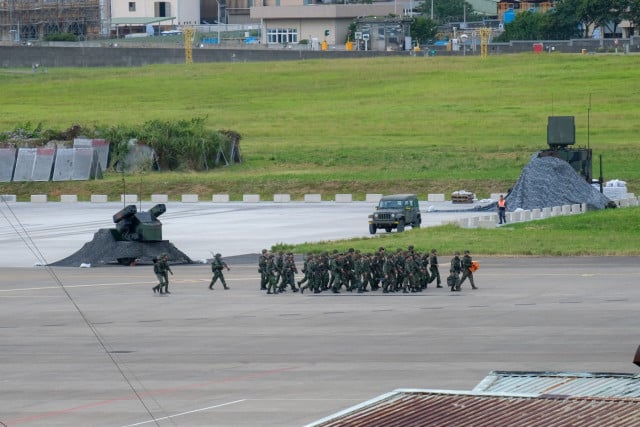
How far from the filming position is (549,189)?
55.1 metres

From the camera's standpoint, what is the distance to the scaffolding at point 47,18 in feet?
519

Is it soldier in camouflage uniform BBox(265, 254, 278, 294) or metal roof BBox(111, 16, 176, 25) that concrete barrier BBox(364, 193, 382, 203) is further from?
metal roof BBox(111, 16, 176, 25)

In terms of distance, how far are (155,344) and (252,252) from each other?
1789cm

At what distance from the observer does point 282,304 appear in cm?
3438

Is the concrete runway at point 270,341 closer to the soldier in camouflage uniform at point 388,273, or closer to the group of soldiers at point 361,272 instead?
the soldier in camouflage uniform at point 388,273

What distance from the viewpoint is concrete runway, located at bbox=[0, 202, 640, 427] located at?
71.4ft

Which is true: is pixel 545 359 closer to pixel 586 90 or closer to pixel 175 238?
pixel 175 238

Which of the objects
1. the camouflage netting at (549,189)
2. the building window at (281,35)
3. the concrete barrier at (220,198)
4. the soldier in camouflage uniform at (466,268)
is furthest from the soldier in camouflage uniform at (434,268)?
the building window at (281,35)

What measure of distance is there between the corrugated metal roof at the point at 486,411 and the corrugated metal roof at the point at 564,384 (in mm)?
838

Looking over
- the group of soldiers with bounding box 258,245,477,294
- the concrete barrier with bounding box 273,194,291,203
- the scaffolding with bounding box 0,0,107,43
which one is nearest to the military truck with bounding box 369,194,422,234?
the group of soldiers with bounding box 258,245,477,294

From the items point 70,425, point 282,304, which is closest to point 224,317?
point 282,304

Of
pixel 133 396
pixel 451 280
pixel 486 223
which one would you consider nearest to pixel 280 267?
pixel 451 280

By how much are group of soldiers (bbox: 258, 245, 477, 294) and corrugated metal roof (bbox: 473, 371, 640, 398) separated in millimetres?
19830

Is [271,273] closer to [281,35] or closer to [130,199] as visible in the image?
[130,199]
